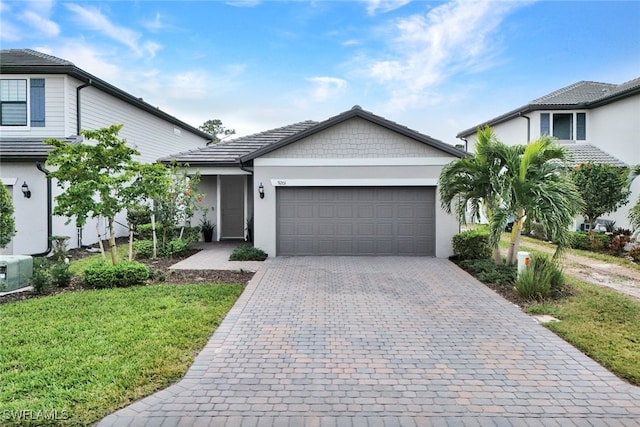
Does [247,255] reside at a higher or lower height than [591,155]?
lower

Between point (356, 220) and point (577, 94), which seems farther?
point (577, 94)

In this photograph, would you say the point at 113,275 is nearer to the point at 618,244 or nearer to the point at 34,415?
the point at 34,415

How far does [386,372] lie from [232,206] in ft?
41.2

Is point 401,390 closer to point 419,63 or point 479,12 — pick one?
point 479,12

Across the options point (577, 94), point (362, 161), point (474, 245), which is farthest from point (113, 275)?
point (577, 94)

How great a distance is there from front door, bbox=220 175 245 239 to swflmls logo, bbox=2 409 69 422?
41.0 feet

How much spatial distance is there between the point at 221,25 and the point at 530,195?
11.1 metres

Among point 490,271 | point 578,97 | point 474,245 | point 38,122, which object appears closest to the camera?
point 490,271

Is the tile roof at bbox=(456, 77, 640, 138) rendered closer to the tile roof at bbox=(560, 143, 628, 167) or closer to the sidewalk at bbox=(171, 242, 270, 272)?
the tile roof at bbox=(560, 143, 628, 167)

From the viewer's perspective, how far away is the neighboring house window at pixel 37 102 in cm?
1241

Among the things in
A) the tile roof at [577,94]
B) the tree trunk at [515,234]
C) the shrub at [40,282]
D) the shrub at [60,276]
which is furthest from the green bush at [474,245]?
the tile roof at [577,94]

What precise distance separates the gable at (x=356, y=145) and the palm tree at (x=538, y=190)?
294cm

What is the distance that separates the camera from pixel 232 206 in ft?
51.6

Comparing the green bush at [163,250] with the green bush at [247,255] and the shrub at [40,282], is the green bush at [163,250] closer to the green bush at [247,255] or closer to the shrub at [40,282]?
the green bush at [247,255]
